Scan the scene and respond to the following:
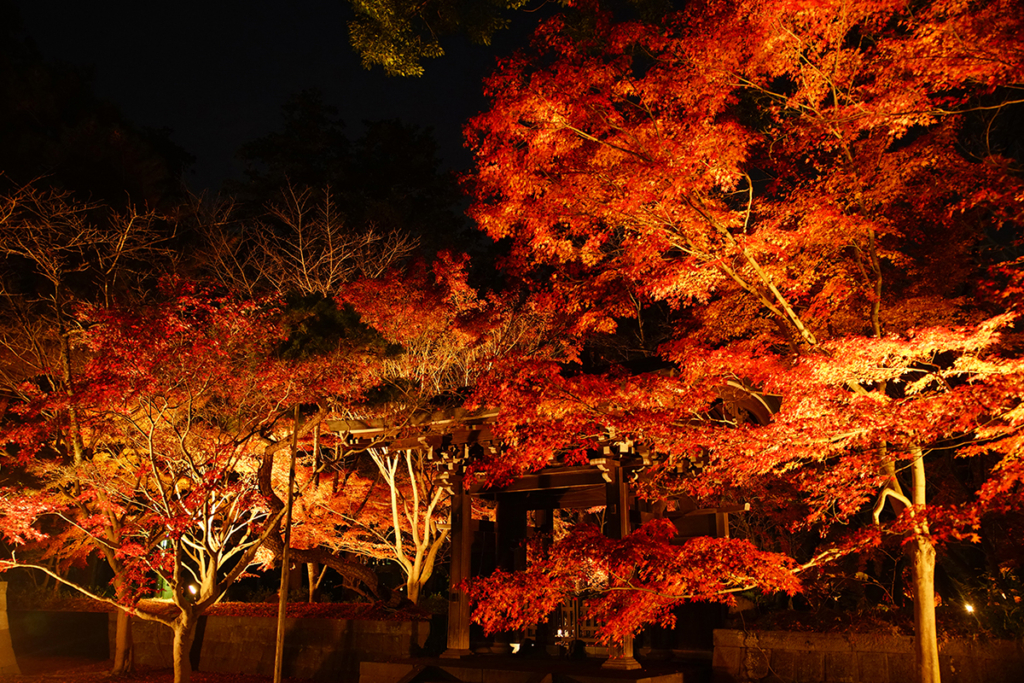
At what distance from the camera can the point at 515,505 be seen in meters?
13.8

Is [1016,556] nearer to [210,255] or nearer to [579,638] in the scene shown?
[579,638]

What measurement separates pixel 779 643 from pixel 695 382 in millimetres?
4522

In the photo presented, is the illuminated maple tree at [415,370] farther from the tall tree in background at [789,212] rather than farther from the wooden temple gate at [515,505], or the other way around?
the tall tree in background at [789,212]

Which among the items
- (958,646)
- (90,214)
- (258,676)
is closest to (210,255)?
(90,214)

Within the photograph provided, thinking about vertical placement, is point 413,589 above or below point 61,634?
above

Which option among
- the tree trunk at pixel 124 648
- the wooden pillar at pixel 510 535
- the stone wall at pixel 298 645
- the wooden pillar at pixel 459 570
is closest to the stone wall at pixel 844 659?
the wooden pillar at pixel 510 535

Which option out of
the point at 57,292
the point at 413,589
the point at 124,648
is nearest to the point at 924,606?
the point at 413,589

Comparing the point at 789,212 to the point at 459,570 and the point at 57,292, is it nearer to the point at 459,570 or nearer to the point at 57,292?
the point at 459,570

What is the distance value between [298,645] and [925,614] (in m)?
11.4

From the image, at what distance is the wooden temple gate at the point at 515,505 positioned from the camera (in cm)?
1123

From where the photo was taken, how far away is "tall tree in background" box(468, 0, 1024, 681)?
7.30 m

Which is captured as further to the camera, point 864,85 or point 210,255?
point 210,255

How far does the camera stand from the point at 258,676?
14.9m

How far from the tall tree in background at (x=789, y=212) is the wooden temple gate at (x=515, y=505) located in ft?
5.01
